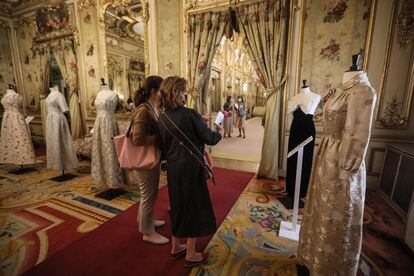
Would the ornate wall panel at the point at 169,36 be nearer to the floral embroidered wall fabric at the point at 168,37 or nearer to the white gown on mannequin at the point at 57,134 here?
the floral embroidered wall fabric at the point at 168,37

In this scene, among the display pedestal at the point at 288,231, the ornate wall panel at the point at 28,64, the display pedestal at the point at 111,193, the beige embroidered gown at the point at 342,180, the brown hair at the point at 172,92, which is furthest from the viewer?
the ornate wall panel at the point at 28,64

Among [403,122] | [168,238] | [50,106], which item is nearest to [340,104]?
[168,238]

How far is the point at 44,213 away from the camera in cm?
249

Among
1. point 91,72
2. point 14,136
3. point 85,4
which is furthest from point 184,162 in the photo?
point 85,4

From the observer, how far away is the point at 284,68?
10.9ft

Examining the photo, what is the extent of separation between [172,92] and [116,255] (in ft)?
5.12

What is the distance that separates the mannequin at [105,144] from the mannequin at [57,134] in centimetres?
104

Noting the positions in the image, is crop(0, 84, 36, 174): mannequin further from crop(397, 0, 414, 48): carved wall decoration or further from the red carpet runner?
crop(397, 0, 414, 48): carved wall decoration

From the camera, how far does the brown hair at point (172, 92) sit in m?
1.38

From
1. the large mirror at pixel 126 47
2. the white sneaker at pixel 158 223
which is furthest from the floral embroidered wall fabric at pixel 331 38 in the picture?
the large mirror at pixel 126 47

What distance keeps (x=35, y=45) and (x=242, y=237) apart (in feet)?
24.0

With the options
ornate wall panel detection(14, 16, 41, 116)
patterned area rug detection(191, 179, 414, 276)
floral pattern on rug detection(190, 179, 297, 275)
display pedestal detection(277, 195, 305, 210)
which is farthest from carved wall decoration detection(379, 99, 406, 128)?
ornate wall panel detection(14, 16, 41, 116)

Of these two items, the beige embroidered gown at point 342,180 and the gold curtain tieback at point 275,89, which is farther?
the gold curtain tieback at point 275,89

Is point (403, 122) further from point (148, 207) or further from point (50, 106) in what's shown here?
point (50, 106)
